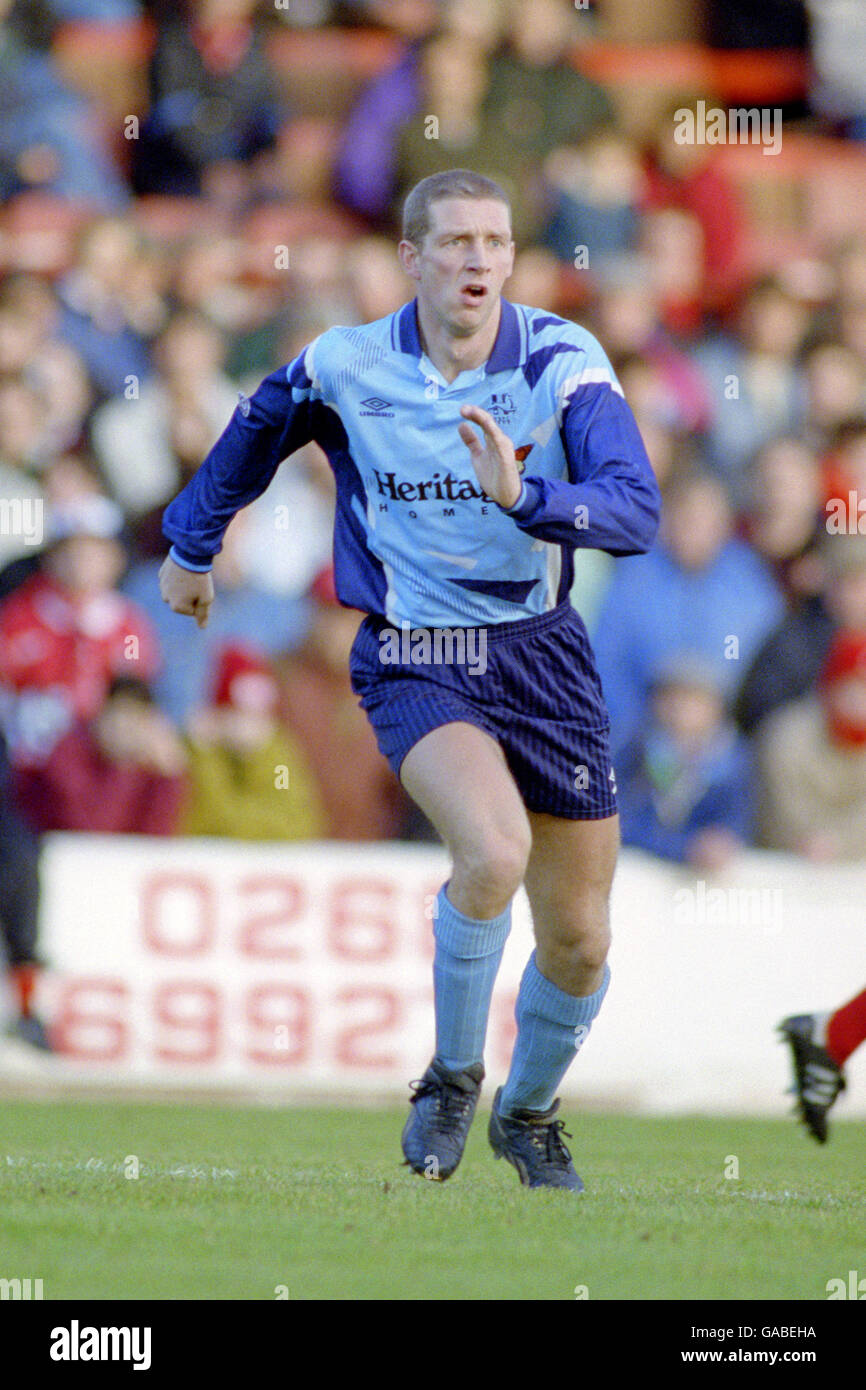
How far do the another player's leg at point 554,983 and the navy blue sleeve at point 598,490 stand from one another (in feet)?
2.88

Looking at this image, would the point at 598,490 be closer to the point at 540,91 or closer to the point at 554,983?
the point at 554,983

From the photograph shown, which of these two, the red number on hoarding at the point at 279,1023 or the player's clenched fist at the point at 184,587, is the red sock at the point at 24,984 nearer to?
the red number on hoarding at the point at 279,1023

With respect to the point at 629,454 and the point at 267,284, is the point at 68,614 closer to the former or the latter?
the point at 267,284

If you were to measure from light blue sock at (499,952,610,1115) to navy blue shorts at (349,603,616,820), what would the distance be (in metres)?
0.52

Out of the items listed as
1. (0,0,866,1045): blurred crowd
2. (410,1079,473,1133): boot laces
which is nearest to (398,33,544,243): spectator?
(0,0,866,1045): blurred crowd

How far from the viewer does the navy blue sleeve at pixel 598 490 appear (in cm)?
519

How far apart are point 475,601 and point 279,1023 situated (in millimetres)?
4525

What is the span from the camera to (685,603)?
11.3 metres

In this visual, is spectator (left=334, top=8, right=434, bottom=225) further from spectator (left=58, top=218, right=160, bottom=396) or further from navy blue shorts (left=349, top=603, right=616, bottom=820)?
navy blue shorts (left=349, top=603, right=616, bottom=820)

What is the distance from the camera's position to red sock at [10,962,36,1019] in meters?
9.76

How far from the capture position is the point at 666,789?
1045 cm

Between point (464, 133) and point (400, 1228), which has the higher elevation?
point (464, 133)

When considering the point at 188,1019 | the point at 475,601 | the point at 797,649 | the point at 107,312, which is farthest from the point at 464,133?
the point at 475,601
